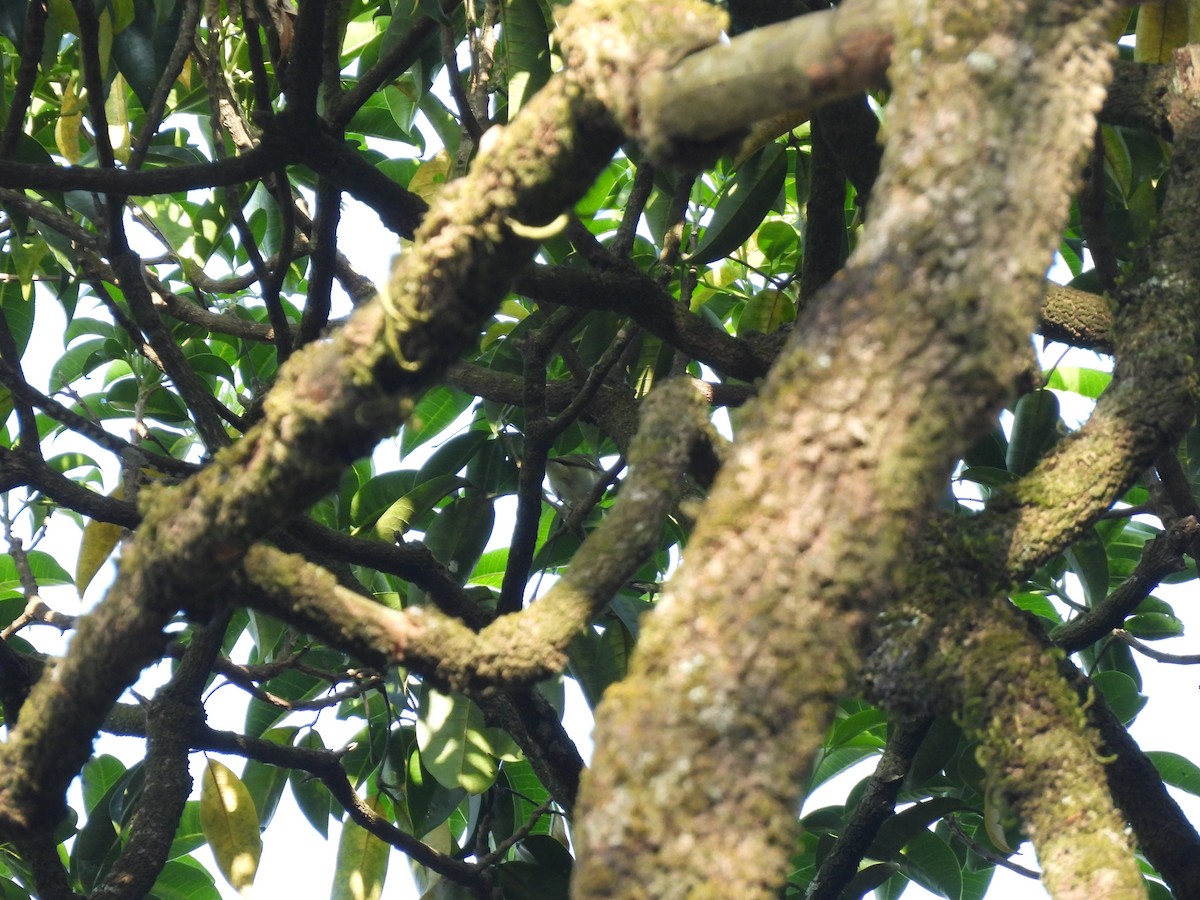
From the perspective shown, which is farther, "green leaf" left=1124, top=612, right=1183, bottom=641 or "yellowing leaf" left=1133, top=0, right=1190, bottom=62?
"green leaf" left=1124, top=612, right=1183, bottom=641

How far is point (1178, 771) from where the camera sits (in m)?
2.28

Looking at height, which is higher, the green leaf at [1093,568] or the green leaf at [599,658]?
the green leaf at [1093,568]

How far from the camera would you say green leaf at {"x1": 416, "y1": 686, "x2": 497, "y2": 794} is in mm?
1856

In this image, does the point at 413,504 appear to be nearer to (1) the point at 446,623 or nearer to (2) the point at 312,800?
(2) the point at 312,800

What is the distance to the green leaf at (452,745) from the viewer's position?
1.86 metres

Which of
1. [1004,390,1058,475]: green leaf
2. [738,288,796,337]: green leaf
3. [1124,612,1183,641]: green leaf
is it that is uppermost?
[738,288,796,337]: green leaf

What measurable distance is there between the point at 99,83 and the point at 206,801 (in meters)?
1.12

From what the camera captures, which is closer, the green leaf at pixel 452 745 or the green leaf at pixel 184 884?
the green leaf at pixel 452 745

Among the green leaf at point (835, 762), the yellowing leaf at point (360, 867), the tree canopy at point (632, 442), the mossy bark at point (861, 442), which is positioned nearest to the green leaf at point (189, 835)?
the tree canopy at point (632, 442)

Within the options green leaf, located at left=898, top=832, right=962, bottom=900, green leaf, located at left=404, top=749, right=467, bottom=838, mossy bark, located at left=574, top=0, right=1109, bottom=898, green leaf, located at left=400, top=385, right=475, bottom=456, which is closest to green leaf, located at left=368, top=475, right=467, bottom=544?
green leaf, located at left=400, top=385, right=475, bottom=456

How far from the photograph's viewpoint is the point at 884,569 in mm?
723

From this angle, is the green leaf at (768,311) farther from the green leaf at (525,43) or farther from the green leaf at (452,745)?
the green leaf at (452,745)

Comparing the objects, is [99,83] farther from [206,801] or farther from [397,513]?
[206,801]

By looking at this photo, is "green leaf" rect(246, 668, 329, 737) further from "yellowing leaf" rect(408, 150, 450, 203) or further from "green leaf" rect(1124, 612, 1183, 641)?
"green leaf" rect(1124, 612, 1183, 641)
